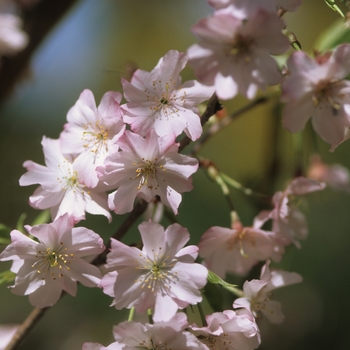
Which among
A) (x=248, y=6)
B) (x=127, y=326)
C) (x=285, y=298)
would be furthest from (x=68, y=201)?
(x=285, y=298)

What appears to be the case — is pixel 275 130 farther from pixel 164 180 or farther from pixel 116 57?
pixel 116 57

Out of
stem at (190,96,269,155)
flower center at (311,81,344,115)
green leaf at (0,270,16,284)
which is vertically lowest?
stem at (190,96,269,155)

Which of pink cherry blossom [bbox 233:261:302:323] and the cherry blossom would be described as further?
the cherry blossom

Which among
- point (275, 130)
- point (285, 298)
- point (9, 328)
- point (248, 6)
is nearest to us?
point (248, 6)

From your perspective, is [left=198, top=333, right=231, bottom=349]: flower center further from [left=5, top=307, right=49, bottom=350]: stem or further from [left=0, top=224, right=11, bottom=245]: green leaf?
[left=0, top=224, right=11, bottom=245]: green leaf

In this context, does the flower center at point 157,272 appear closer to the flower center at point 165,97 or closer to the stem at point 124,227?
the stem at point 124,227

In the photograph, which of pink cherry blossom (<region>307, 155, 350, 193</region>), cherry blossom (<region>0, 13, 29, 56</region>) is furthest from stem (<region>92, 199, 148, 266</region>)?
cherry blossom (<region>0, 13, 29, 56</region>)
